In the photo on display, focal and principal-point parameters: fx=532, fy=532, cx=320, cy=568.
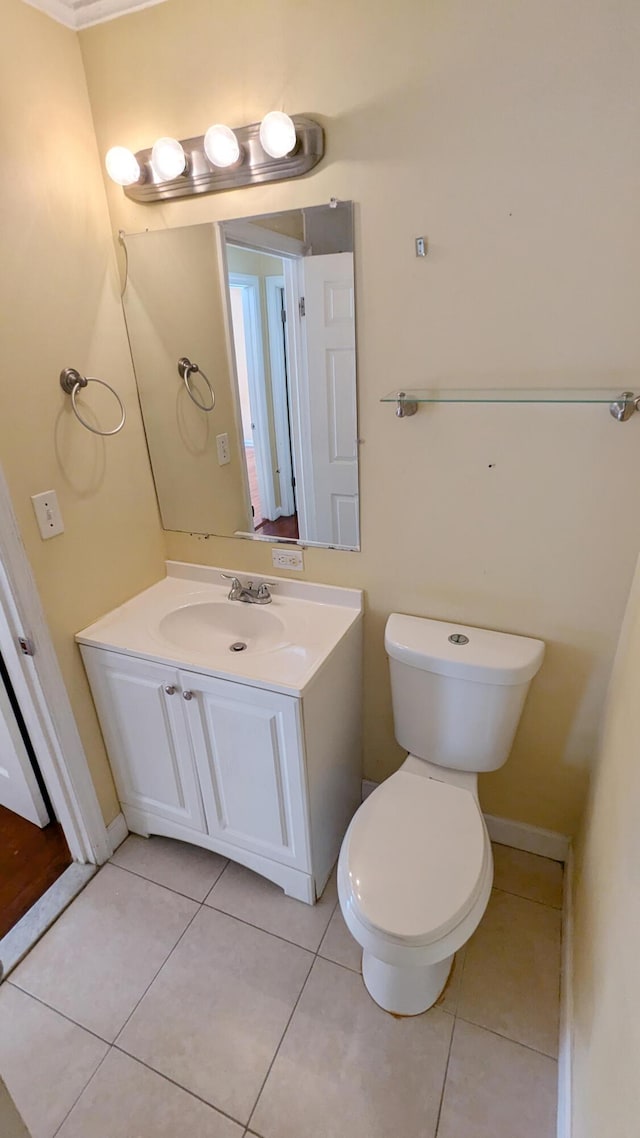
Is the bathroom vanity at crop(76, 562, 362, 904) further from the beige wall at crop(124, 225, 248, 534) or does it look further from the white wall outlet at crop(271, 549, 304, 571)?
the beige wall at crop(124, 225, 248, 534)

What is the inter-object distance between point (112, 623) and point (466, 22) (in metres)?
1.66

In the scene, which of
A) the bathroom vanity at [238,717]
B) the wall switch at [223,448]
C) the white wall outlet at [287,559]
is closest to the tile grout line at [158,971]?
the bathroom vanity at [238,717]

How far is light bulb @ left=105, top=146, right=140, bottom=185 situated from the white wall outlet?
3.49ft

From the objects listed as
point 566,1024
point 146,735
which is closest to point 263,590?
point 146,735

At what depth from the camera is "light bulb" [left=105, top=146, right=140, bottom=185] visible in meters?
1.33

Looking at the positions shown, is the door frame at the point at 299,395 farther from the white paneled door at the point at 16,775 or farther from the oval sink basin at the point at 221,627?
the white paneled door at the point at 16,775

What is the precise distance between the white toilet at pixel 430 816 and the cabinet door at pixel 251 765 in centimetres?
23

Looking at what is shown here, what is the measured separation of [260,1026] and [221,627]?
41.4 inches

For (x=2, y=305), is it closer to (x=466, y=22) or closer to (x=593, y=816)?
(x=466, y=22)

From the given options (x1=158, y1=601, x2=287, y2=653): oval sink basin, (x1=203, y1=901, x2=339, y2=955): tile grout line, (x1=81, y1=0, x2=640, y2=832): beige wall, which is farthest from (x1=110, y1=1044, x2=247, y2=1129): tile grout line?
(x1=81, y1=0, x2=640, y2=832): beige wall

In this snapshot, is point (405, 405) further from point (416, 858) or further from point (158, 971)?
point (158, 971)

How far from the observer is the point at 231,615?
68.0 inches

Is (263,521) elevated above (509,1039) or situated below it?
above

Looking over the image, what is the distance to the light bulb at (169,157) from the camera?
4.26 feet
